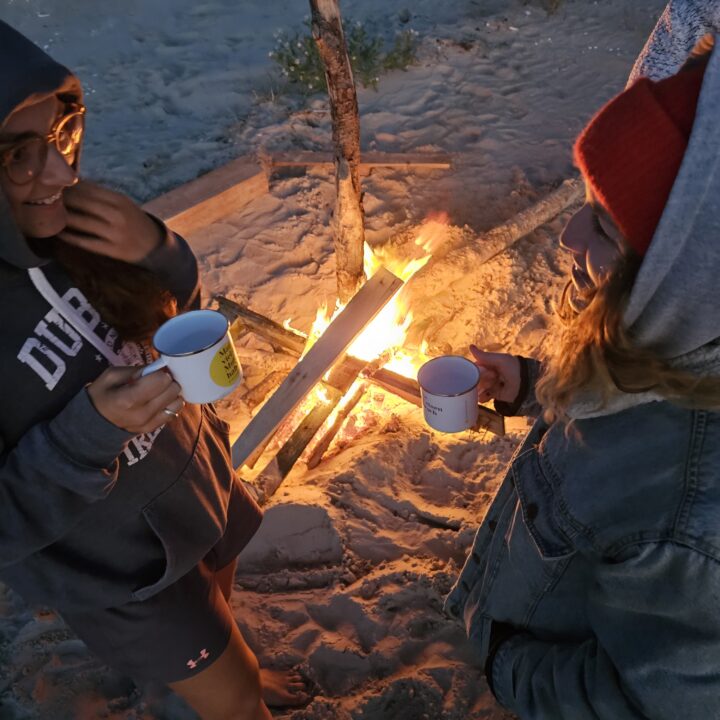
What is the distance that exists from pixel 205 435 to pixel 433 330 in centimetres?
218

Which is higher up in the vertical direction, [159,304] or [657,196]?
[657,196]

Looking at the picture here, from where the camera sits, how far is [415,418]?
365 centimetres

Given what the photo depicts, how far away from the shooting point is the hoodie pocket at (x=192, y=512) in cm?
182

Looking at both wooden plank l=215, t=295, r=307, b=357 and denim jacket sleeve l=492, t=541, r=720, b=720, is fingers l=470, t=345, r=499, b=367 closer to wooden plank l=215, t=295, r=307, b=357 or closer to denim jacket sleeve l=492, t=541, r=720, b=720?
denim jacket sleeve l=492, t=541, r=720, b=720

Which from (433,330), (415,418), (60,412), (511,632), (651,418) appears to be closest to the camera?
(651,418)

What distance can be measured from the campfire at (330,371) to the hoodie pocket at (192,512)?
41.0 inches

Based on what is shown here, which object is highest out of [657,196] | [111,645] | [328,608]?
[657,196]

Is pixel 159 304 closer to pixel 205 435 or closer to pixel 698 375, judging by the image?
pixel 205 435

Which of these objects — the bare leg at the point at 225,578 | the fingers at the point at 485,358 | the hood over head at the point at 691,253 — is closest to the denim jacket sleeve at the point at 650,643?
the hood over head at the point at 691,253

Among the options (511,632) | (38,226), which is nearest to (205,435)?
(38,226)

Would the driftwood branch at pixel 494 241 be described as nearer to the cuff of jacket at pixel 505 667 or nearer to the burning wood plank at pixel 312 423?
the burning wood plank at pixel 312 423

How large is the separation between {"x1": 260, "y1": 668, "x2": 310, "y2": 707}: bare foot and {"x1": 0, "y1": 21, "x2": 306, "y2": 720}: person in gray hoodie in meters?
0.31

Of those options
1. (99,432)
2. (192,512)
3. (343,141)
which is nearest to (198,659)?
(192,512)

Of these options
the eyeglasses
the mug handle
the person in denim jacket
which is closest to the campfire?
the person in denim jacket
